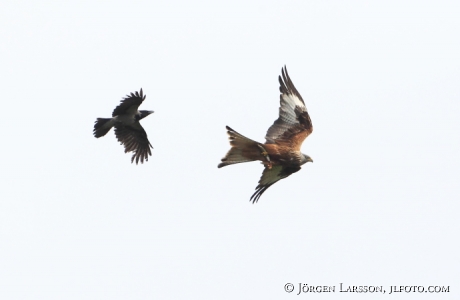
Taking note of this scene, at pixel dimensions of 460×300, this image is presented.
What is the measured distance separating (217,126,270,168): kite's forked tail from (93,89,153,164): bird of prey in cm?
461

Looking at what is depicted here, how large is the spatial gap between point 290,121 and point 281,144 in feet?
2.77

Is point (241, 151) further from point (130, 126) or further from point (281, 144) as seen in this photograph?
point (130, 126)

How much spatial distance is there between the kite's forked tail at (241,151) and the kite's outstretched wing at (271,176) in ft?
2.62

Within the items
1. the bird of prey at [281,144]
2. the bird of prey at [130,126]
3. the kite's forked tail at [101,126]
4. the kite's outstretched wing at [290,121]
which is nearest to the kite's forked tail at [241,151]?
the bird of prey at [281,144]

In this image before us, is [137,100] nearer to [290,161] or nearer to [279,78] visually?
[279,78]

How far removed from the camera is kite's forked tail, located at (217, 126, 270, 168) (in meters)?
16.1

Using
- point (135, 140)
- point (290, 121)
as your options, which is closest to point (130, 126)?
point (135, 140)

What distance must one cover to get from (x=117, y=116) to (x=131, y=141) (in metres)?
1.17

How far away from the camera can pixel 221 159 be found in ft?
53.2

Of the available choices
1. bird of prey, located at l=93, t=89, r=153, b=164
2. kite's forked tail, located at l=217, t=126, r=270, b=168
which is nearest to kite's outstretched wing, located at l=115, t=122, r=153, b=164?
bird of prey, located at l=93, t=89, r=153, b=164

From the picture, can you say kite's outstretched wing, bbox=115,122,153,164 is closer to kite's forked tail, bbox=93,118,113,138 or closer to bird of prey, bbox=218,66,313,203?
kite's forked tail, bbox=93,118,113,138

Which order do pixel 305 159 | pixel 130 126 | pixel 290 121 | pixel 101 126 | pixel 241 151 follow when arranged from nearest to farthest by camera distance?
pixel 241 151, pixel 305 159, pixel 290 121, pixel 101 126, pixel 130 126

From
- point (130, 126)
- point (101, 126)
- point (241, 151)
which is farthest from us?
point (130, 126)

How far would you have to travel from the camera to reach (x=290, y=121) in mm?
18000
